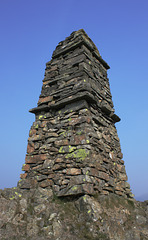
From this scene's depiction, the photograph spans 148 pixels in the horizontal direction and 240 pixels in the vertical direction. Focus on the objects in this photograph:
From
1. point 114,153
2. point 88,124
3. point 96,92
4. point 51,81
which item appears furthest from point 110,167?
point 51,81

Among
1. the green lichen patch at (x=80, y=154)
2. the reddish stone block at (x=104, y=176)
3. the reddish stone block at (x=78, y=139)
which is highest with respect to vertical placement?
the reddish stone block at (x=78, y=139)

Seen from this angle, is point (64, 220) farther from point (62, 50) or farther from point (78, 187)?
point (62, 50)

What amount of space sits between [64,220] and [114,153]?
3.16 m

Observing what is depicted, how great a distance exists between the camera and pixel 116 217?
13.8 feet

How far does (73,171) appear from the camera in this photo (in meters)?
4.50

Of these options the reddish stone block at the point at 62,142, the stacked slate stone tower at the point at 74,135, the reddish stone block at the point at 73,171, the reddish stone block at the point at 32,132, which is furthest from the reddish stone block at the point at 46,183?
the reddish stone block at the point at 32,132

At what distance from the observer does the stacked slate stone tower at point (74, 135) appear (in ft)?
15.0

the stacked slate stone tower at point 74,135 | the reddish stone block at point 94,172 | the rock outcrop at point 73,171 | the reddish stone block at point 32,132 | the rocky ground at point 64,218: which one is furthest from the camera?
the reddish stone block at point 32,132

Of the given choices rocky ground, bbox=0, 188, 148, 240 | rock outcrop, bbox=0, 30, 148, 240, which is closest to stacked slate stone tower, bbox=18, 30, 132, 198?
rock outcrop, bbox=0, 30, 148, 240

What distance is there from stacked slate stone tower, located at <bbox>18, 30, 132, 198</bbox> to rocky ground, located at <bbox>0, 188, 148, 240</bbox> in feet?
0.97

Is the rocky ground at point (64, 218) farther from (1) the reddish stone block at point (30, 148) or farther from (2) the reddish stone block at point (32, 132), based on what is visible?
(2) the reddish stone block at point (32, 132)

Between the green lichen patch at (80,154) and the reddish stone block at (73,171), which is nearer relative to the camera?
the reddish stone block at (73,171)

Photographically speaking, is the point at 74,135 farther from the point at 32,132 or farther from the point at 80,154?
the point at 32,132

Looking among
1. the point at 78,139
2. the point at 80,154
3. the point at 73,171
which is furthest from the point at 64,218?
the point at 78,139
